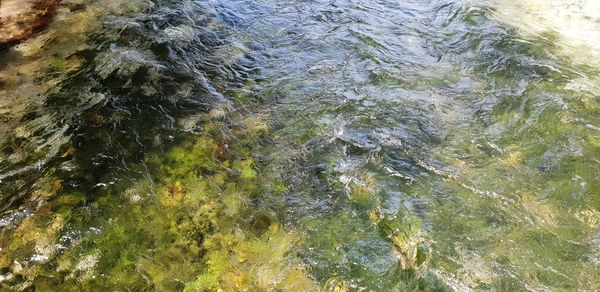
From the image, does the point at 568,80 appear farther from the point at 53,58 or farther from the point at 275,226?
the point at 53,58

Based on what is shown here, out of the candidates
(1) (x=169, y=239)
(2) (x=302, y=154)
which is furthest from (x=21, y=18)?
(2) (x=302, y=154)

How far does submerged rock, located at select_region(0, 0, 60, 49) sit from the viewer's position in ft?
21.1

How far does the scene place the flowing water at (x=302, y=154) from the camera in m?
3.51

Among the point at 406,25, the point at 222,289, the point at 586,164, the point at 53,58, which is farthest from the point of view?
the point at 406,25

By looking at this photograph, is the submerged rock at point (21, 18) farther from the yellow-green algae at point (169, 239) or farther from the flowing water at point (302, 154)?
the yellow-green algae at point (169, 239)

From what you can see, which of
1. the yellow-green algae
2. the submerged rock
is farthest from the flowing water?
the submerged rock

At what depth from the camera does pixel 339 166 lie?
14.6 feet

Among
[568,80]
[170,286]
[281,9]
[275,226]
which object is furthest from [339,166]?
[281,9]

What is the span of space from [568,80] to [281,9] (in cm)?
527

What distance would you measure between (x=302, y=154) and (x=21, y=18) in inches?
242

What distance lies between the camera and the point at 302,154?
4.64 metres

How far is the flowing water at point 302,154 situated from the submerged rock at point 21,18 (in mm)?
257

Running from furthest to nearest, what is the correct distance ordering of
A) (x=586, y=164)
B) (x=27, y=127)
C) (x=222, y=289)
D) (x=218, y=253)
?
(x=27, y=127), (x=586, y=164), (x=218, y=253), (x=222, y=289)

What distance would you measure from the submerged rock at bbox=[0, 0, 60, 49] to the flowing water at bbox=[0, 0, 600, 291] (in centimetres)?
26
